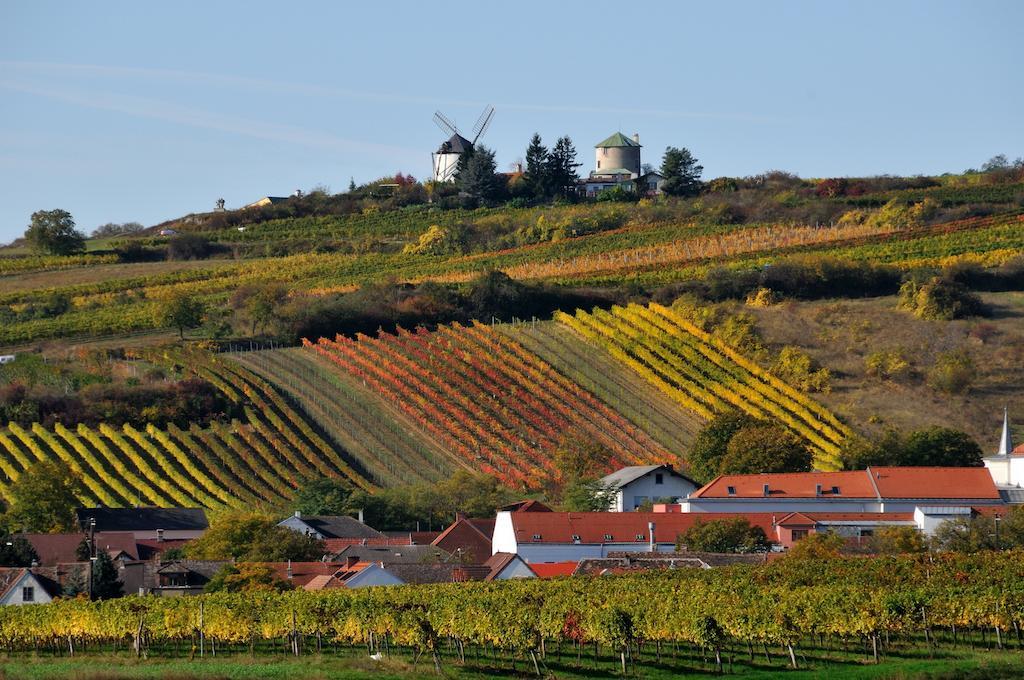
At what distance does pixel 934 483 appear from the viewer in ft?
241

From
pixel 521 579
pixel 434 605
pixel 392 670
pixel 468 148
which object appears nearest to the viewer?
pixel 392 670

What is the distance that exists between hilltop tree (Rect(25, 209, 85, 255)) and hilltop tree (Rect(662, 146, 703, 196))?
39.7 metres

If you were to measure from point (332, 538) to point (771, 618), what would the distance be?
25941 millimetres

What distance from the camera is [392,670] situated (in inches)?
1750

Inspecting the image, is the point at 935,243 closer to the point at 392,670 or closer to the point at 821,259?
the point at 821,259

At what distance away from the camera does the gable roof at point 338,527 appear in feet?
229

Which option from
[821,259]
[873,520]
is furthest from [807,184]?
[873,520]

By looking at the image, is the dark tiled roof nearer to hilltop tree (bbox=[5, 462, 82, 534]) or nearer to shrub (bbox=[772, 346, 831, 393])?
hilltop tree (bbox=[5, 462, 82, 534])

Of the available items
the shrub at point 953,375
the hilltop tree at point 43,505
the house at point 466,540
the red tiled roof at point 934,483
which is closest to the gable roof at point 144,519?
the hilltop tree at point 43,505

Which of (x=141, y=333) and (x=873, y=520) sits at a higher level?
(x=141, y=333)

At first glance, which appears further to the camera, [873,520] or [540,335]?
[540,335]

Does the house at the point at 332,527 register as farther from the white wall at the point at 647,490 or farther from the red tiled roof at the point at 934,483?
the red tiled roof at the point at 934,483

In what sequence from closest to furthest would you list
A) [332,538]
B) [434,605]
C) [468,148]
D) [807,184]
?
[434,605] < [332,538] < [807,184] < [468,148]

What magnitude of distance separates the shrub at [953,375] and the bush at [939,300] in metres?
7.80
